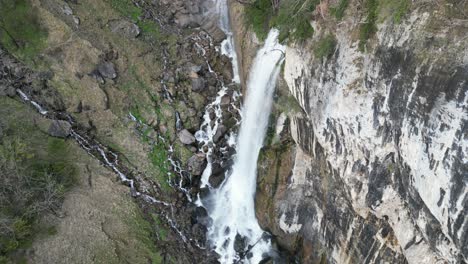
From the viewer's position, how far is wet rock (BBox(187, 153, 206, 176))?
2450 cm

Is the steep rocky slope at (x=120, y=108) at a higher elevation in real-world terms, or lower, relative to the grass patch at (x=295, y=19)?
lower

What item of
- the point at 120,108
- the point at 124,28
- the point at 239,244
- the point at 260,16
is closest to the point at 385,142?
the point at 239,244

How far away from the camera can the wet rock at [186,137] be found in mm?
25297

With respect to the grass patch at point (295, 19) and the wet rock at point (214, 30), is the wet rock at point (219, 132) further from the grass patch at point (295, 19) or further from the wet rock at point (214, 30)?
the wet rock at point (214, 30)

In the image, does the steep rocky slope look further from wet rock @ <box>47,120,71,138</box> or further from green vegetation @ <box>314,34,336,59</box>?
green vegetation @ <box>314,34,336,59</box>

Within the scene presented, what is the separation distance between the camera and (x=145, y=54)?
27547 mm

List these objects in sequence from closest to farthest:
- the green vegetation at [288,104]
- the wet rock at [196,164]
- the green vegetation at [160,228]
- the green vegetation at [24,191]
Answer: the green vegetation at [24,191] < the green vegetation at [288,104] < the green vegetation at [160,228] < the wet rock at [196,164]

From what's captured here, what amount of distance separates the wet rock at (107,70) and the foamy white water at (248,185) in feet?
30.5

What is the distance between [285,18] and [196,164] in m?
10.5

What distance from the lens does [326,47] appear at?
16.9m

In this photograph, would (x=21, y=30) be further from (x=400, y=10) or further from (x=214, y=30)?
(x=400, y=10)

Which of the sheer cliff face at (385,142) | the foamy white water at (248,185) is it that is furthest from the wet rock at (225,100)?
the sheer cliff face at (385,142)

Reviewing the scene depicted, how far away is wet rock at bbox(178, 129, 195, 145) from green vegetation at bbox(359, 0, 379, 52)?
532 inches

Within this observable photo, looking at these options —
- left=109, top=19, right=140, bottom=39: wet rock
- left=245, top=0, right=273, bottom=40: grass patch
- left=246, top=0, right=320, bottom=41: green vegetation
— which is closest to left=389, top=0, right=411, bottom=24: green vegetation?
left=246, top=0, right=320, bottom=41: green vegetation
